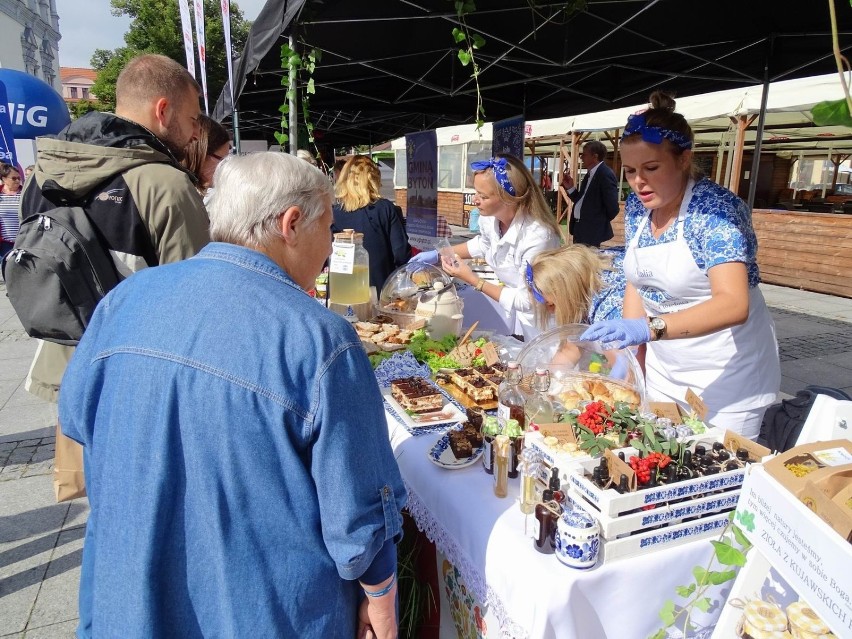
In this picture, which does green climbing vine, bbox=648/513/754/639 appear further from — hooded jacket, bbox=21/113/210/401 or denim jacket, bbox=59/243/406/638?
hooded jacket, bbox=21/113/210/401

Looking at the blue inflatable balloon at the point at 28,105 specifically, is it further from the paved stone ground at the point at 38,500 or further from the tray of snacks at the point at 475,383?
the tray of snacks at the point at 475,383

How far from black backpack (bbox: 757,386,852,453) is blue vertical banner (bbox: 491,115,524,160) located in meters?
4.27

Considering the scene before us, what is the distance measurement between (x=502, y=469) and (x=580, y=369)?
2.55 feet

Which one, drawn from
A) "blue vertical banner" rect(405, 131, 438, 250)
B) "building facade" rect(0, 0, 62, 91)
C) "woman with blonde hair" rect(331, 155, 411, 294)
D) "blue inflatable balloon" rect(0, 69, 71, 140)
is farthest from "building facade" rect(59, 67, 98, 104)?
"woman with blonde hair" rect(331, 155, 411, 294)

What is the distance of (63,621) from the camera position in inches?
88.8

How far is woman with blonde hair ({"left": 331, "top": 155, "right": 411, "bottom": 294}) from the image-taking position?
163 inches

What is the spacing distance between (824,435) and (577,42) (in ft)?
12.5

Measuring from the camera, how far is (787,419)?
206cm

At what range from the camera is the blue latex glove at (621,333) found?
73.9 inches

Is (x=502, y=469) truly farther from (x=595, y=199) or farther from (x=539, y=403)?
(x=595, y=199)

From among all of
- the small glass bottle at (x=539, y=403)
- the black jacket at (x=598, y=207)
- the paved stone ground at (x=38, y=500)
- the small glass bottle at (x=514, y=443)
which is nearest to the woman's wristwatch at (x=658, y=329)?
the small glass bottle at (x=539, y=403)

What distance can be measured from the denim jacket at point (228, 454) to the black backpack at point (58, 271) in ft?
2.68

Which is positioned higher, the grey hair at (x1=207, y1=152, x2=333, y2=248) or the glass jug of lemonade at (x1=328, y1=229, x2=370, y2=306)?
the grey hair at (x1=207, y1=152, x2=333, y2=248)

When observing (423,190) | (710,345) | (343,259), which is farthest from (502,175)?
(423,190)
